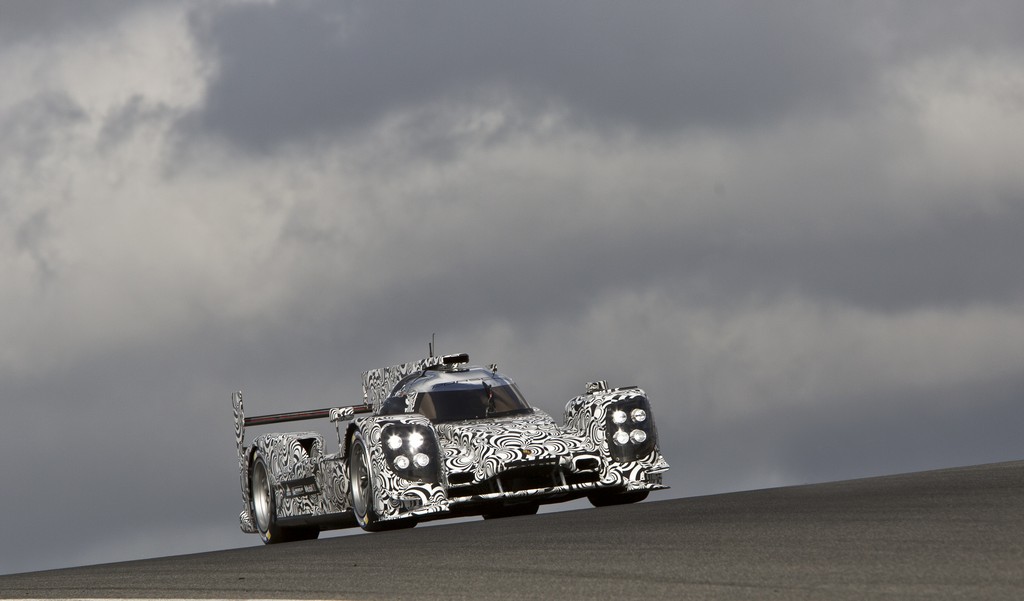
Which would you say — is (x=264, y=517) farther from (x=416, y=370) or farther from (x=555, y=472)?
(x=555, y=472)

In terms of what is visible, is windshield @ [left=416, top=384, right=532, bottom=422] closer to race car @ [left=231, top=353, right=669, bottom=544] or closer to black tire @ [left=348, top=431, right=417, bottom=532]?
race car @ [left=231, top=353, right=669, bottom=544]

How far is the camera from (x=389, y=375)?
61.2 ft

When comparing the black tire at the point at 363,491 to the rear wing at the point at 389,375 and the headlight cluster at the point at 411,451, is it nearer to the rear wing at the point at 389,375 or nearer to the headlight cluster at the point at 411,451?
the headlight cluster at the point at 411,451

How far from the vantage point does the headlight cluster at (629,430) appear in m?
15.9

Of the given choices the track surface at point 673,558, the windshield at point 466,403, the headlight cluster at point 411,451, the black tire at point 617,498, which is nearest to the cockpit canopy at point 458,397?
the windshield at point 466,403

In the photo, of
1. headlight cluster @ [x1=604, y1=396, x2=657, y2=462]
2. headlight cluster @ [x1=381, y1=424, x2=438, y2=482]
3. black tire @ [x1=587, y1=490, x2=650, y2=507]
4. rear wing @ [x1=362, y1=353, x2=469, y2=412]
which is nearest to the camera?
headlight cluster @ [x1=381, y1=424, x2=438, y2=482]

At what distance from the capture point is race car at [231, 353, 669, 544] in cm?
1504

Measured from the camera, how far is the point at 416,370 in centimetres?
1788

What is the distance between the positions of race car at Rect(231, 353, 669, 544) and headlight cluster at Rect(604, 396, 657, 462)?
0.01m

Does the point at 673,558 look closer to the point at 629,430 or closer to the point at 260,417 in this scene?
the point at 629,430

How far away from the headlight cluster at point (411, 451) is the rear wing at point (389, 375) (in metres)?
2.49

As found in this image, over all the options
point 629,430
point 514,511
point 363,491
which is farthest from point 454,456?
point 514,511

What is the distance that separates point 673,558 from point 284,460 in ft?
32.6

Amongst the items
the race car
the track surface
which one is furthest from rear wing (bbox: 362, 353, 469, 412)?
the track surface
